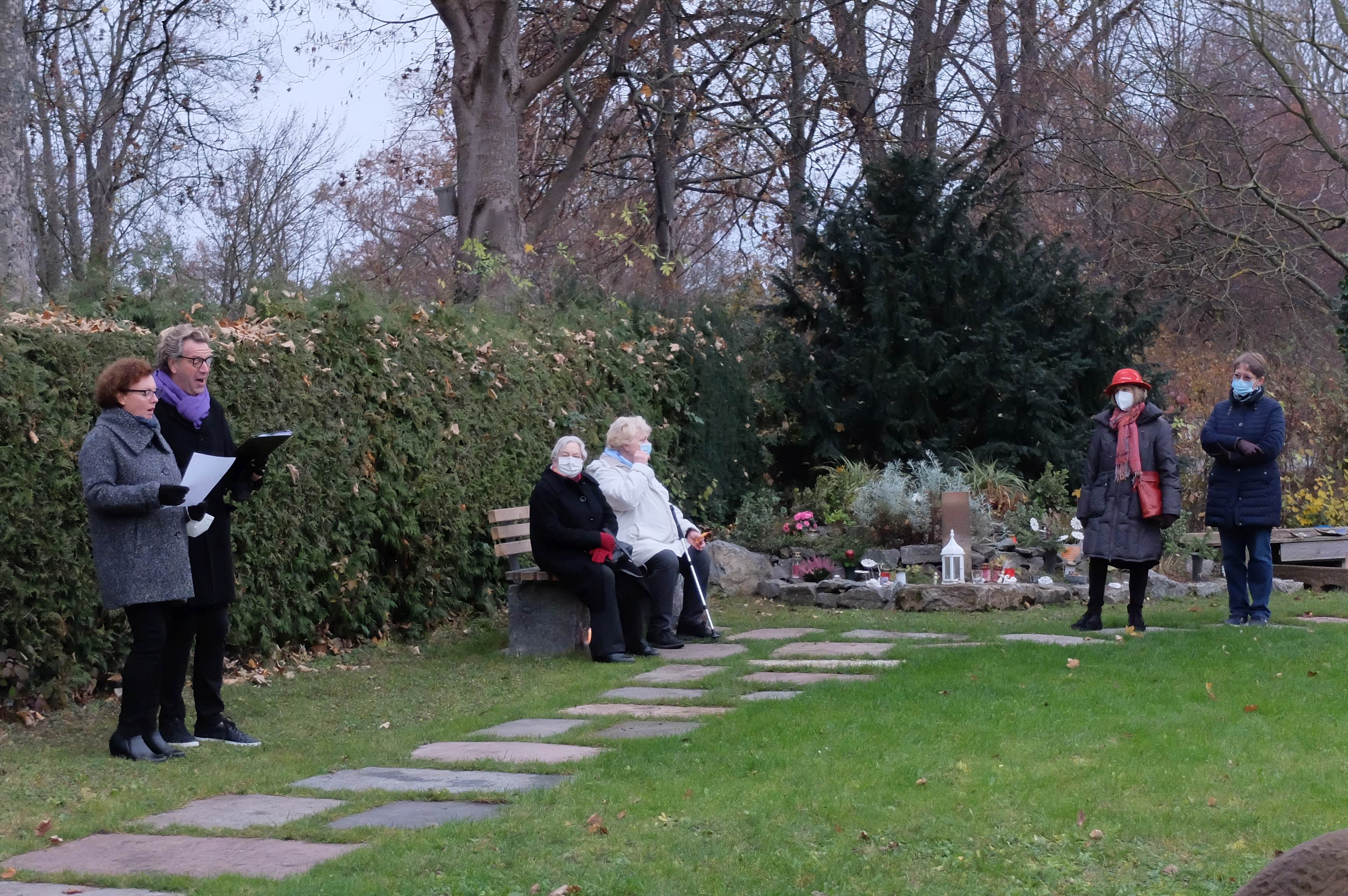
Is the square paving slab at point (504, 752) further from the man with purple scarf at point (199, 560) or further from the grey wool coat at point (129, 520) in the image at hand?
the grey wool coat at point (129, 520)

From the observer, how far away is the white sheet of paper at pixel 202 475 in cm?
559

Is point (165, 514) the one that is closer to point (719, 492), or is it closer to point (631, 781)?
point (631, 781)

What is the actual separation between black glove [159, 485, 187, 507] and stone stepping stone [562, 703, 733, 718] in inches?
81.3

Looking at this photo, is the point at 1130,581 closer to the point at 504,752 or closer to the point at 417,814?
the point at 504,752

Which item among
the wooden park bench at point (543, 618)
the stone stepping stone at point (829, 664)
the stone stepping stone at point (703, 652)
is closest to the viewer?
the stone stepping stone at point (829, 664)

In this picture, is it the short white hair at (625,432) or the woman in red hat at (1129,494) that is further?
the short white hair at (625,432)

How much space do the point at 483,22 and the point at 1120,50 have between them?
9.27m

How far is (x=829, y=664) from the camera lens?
7.57 m

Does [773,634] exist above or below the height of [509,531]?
below

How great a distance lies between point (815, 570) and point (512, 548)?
10.4ft

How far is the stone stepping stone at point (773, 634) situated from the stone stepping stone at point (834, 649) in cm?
26

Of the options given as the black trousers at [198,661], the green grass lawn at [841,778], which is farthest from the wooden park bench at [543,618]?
the black trousers at [198,661]

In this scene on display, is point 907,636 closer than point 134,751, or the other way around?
point 134,751

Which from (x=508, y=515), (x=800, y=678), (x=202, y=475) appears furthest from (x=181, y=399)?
(x=508, y=515)
